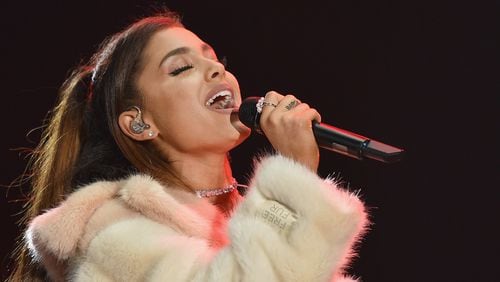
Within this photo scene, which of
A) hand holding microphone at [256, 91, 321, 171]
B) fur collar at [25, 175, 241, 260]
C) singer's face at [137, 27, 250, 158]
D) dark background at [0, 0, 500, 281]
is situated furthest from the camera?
dark background at [0, 0, 500, 281]

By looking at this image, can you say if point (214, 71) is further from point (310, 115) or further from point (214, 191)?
point (310, 115)

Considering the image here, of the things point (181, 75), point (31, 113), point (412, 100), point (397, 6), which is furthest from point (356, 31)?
point (31, 113)

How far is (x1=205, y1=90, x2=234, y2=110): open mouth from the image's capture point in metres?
1.67

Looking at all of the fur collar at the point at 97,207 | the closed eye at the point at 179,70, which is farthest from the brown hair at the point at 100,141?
the fur collar at the point at 97,207

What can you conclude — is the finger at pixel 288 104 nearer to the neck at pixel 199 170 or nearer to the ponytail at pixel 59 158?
the neck at pixel 199 170

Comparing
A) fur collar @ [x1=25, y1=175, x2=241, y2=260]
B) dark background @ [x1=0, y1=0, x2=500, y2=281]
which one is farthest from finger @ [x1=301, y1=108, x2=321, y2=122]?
dark background @ [x1=0, y1=0, x2=500, y2=281]

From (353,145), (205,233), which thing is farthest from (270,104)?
(205,233)

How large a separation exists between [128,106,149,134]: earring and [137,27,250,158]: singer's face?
22 mm

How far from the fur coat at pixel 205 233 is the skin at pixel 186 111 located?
24cm

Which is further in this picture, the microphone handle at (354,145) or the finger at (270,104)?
the finger at (270,104)

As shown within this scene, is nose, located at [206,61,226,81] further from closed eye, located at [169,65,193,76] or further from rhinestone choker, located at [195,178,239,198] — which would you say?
rhinestone choker, located at [195,178,239,198]

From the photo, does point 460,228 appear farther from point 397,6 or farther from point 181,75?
point 181,75

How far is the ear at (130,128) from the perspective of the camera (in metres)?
1.72

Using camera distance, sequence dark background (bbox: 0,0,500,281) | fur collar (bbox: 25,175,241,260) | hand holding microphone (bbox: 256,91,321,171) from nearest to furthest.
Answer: hand holding microphone (bbox: 256,91,321,171) → fur collar (bbox: 25,175,241,260) → dark background (bbox: 0,0,500,281)
